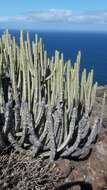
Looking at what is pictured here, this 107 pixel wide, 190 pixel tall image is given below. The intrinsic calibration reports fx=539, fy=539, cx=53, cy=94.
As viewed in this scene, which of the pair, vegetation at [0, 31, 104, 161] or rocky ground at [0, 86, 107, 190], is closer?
rocky ground at [0, 86, 107, 190]

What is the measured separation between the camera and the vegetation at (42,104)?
6605mm

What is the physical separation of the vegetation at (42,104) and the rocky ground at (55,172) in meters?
0.14

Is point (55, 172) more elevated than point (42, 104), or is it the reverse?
Result: point (42, 104)

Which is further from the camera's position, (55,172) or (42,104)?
(42,104)

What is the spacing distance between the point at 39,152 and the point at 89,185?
0.76 meters

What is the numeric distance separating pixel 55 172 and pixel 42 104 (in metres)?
0.86

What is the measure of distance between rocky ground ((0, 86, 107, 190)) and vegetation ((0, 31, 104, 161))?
0.14 metres

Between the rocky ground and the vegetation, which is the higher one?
the vegetation

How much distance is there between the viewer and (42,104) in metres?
6.77

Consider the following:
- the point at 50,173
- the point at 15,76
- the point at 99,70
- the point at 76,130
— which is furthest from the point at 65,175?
the point at 99,70

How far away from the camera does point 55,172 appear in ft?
21.6

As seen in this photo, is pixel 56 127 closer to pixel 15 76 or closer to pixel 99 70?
pixel 15 76

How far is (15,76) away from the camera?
279 inches

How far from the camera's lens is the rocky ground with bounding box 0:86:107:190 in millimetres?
5969
